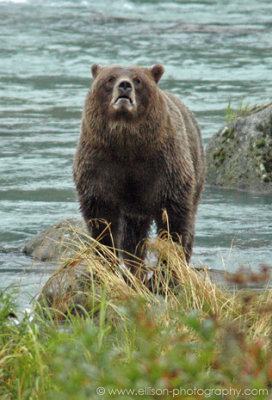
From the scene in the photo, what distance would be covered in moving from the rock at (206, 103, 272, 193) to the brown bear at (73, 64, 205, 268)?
139 inches

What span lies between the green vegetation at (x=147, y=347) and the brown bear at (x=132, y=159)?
0.96 ft

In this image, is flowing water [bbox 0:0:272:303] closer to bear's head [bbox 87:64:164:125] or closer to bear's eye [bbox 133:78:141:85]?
bear's head [bbox 87:64:164:125]

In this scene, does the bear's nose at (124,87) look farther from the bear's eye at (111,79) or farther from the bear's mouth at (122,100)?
the bear's eye at (111,79)

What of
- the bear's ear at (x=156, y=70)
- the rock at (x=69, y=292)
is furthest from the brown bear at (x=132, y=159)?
the rock at (x=69, y=292)

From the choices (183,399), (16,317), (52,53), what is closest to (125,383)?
(183,399)

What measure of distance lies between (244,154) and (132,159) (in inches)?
166

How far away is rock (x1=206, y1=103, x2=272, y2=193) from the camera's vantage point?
32.9 ft

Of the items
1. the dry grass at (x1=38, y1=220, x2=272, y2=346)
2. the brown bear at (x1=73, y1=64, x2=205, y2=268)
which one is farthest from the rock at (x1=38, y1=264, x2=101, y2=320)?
the brown bear at (x1=73, y1=64, x2=205, y2=268)

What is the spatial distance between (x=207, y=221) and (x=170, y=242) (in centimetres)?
253

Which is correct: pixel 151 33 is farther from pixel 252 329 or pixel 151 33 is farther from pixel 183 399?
pixel 183 399

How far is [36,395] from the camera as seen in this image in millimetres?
3727

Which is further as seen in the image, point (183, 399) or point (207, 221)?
point (207, 221)

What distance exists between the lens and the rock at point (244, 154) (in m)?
10.0

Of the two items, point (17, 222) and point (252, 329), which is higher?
point (252, 329)
